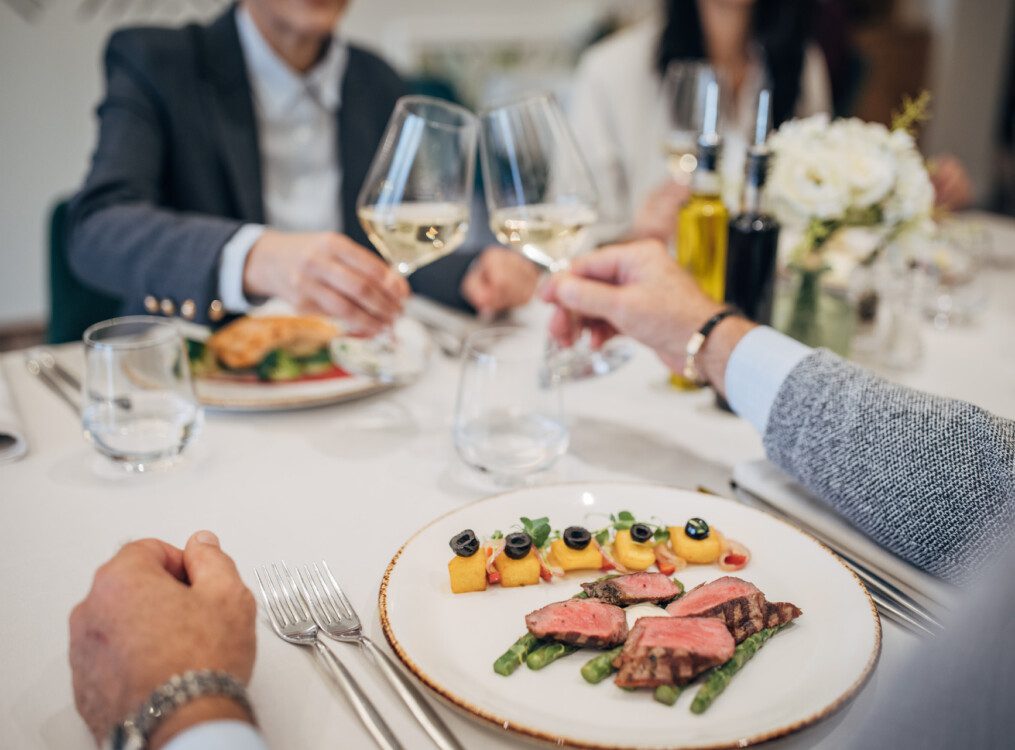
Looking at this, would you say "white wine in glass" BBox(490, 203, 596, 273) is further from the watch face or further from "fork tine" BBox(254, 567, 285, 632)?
the watch face

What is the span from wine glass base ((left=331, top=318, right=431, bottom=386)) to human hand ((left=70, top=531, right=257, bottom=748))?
555 millimetres

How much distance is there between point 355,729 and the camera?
0.61 m

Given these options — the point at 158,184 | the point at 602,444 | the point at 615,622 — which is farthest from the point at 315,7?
the point at 615,622

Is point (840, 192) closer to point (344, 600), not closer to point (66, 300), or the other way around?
point (344, 600)

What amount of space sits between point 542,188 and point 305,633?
2.24ft

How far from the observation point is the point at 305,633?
694 millimetres

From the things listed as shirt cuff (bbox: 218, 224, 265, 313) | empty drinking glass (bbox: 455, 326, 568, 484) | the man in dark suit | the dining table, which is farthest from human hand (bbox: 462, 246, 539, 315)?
empty drinking glass (bbox: 455, 326, 568, 484)

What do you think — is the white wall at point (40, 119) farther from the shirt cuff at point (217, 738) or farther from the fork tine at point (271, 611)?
the shirt cuff at point (217, 738)

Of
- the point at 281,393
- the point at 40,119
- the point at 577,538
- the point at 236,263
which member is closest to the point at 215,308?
the point at 236,263

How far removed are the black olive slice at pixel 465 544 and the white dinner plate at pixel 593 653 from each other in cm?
3

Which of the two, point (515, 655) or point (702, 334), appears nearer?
point (515, 655)

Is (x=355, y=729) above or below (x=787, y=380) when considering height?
below

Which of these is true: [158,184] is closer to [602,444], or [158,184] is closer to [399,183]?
[399,183]

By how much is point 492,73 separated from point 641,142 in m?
2.14
